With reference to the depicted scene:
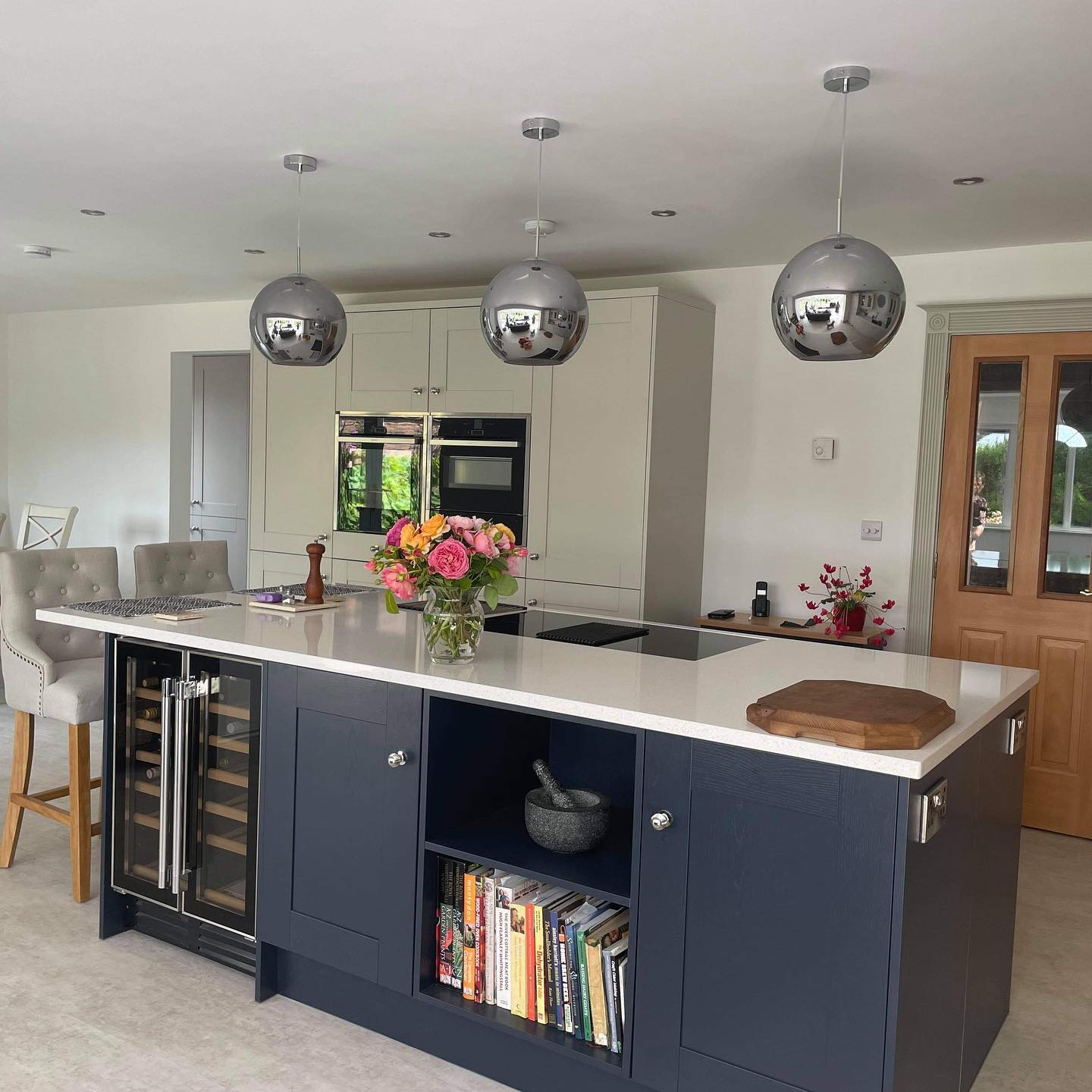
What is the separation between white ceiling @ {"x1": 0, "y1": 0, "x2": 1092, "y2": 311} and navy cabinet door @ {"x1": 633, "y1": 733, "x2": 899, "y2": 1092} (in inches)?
62.0

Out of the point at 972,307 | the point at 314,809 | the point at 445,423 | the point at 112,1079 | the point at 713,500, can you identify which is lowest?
the point at 112,1079

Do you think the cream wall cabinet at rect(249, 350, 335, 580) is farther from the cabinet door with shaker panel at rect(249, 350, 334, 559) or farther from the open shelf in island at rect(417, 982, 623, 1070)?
the open shelf in island at rect(417, 982, 623, 1070)

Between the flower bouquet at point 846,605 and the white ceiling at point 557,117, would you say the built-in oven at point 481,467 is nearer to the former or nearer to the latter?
the white ceiling at point 557,117

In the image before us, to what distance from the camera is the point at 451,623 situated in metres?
2.58

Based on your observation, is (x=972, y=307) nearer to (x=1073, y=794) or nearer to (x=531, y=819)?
(x=1073, y=794)

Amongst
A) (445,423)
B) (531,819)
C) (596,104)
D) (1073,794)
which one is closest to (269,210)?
(445,423)

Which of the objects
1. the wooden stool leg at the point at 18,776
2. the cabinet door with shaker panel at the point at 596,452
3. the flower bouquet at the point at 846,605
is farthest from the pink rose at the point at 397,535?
the flower bouquet at the point at 846,605

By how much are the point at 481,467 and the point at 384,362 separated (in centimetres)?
82

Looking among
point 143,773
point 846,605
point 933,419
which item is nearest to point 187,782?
point 143,773

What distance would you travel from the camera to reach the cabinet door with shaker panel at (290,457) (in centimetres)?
571

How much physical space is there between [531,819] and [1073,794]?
291 centimetres

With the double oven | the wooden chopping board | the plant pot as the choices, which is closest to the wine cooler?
the wooden chopping board

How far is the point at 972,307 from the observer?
4.42 metres

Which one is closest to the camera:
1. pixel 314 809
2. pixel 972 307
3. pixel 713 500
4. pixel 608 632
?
pixel 314 809
